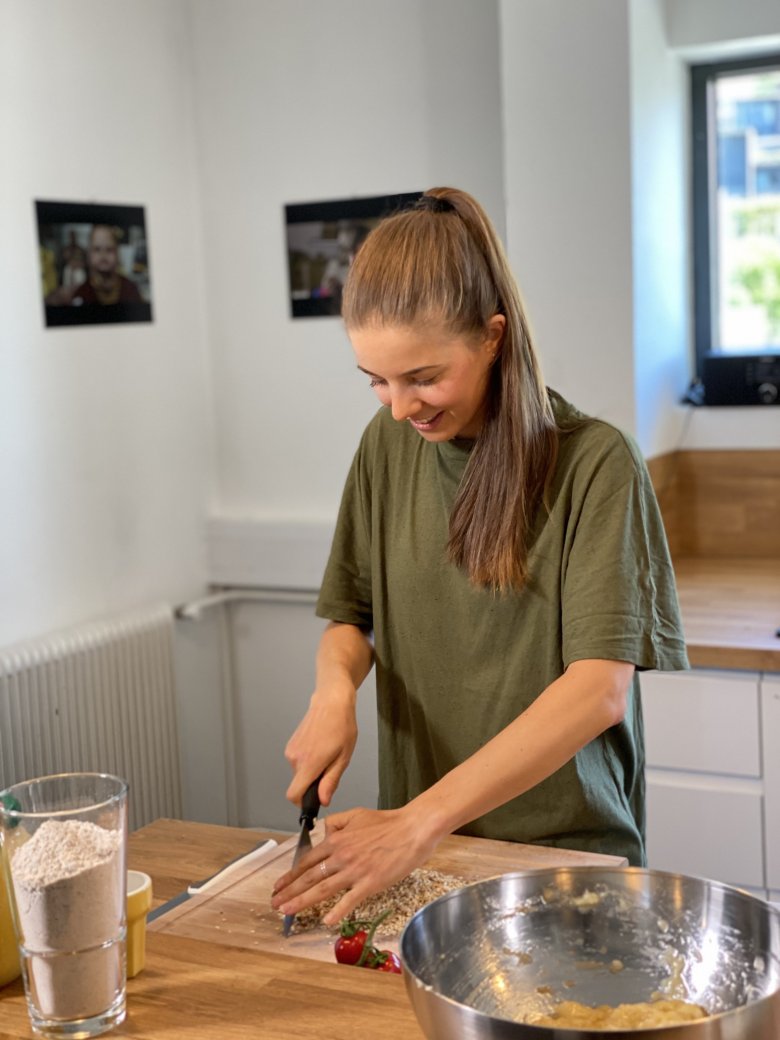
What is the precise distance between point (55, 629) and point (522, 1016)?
200cm

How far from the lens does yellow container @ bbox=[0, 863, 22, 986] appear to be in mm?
1037

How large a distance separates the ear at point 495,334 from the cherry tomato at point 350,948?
0.61 m

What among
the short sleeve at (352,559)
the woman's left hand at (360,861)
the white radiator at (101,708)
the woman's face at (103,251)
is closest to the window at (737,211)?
the woman's face at (103,251)

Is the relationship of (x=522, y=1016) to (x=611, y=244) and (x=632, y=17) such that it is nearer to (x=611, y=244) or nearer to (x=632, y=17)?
(x=611, y=244)

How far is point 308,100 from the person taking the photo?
3.05 m

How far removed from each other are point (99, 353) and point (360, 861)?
195cm

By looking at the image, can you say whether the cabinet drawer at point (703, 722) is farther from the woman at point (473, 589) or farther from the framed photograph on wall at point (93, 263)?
the framed photograph on wall at point (93, 263)

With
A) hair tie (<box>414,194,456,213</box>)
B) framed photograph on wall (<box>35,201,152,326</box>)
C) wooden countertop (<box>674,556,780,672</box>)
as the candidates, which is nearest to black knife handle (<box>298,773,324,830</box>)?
hair tie (<box>414,194,456,213</box>)

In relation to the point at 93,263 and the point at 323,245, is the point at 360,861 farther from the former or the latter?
the point at 323,245

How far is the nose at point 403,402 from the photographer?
1.31 m

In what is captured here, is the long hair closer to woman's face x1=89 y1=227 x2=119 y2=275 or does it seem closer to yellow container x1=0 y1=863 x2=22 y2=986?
yellow container x1=0 y1=863 x2=22 y2=986

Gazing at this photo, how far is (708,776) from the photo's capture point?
234 cm

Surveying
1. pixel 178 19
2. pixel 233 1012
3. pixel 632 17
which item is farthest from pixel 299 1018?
pixel 178 19

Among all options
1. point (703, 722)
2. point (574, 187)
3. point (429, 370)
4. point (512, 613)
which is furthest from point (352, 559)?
point (574, 187)
